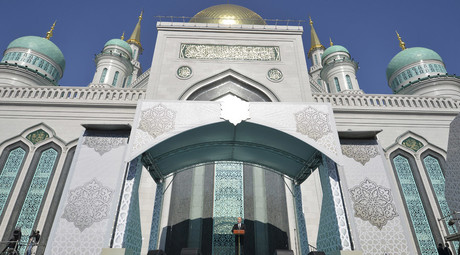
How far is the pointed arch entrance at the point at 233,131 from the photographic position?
17.7 feet

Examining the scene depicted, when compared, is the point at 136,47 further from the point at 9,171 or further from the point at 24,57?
the point at 9,171

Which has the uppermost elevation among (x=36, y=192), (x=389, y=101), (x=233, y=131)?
(x=389, y=101)

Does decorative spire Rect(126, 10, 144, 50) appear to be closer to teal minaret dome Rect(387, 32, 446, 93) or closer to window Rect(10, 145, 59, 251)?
window Rect(10, 145, 59, 251)

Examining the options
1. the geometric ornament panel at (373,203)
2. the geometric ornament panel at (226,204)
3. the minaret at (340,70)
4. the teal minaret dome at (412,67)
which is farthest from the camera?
the minaret at (340,70)

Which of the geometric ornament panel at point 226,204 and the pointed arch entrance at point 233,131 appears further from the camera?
the geometric ornament panel at point 226,204

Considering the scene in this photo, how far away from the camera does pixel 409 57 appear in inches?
544

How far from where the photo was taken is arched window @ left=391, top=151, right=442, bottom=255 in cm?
840

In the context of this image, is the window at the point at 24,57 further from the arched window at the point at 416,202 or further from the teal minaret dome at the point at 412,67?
the teal minaret dome at the point at 412,67

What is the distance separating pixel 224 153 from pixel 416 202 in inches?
265

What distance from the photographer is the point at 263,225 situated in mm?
8461

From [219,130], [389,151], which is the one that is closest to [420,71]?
[389,151]

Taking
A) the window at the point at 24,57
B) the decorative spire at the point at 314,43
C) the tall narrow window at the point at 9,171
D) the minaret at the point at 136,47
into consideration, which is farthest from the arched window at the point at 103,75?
the decorative spire at the point at 314,43

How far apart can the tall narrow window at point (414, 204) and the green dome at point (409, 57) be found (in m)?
6.48

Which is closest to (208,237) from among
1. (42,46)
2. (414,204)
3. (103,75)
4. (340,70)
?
(414,204)
